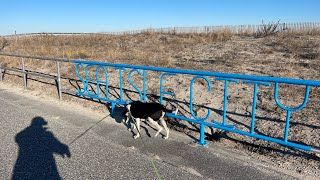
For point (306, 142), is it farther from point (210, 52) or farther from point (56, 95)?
point (210, 52)

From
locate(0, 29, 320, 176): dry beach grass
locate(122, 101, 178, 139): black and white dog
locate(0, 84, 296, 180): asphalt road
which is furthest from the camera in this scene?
locate(122, 101, 178, 139): black and white dog

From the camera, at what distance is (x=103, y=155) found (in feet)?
12.1

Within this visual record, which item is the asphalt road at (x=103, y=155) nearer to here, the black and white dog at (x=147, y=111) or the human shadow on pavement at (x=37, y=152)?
the human shadow on pavement at (x=37, y=152)

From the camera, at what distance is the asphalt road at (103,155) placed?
3211 millimetres

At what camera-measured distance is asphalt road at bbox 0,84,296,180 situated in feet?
10.5

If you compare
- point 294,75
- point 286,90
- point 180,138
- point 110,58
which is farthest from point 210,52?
point 180,138

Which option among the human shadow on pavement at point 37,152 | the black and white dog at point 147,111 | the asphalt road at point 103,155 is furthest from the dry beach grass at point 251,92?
the human shadow on pavement at point 37,152

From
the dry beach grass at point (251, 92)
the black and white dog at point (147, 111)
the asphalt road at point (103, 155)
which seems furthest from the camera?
the black and white dog at point (147, 111)

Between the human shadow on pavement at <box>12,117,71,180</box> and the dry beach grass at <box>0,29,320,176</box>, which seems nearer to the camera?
the human shadow on pavement at <box>12,117,71,180</box>

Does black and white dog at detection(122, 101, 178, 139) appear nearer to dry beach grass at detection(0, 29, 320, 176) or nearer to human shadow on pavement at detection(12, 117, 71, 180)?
dry beach grass at detection(0, 29, 320, 176)

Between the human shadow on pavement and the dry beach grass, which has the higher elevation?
the dry beach grass

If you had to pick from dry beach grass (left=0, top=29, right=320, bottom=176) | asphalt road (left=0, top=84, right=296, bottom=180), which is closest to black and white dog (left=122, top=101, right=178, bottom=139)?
asphalt road (left=0, top=84, right=296, bottom=180)

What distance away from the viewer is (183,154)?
12.1 feet

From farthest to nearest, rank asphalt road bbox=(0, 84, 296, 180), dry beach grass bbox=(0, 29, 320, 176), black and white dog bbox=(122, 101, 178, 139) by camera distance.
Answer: black and white dog bbox=(122, 101, 178, 139) → dry beach grass bbox=(0, 29, 320, 176) → asphalt road bbox=(0, 84, 296, 180)
